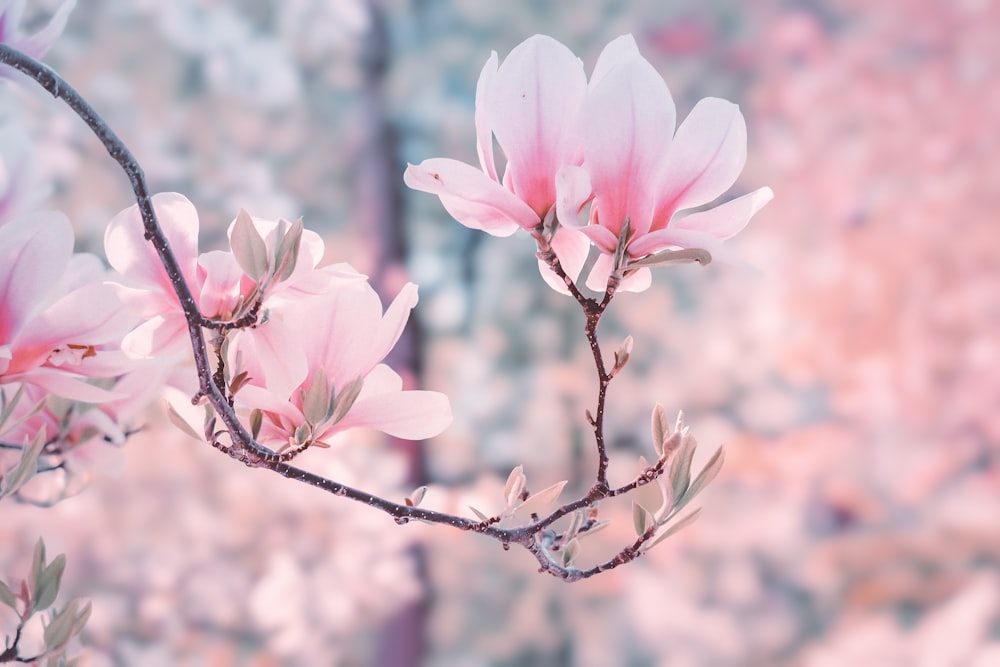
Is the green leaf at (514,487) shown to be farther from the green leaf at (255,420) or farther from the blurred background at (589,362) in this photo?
the blurred background at (589,362)

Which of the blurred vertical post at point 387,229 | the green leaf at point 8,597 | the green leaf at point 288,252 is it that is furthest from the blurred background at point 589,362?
the green leaf at point 288,252

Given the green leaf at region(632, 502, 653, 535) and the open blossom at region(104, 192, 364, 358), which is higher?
the open blossom at region(104, 192, 364, 358)

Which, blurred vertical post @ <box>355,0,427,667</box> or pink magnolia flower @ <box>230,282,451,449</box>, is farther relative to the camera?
blurred vertical post @ <box>355,0,427,667</box>

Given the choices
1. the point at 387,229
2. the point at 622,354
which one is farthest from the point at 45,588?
the point at 387,229

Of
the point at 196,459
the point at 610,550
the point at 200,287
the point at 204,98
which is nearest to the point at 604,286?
the point at 200,287

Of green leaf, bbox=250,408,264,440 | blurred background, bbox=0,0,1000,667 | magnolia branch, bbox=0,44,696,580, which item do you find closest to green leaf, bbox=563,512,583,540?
magnolia branch, bbox=0,44,696,580

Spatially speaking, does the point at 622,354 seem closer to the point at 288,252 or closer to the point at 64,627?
the point at 288,252

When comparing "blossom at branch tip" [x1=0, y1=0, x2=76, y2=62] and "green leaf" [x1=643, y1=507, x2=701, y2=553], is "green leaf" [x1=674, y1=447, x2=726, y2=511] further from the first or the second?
"blossom at branch tip" [x1=0, y1=0, x2=76, y2=62]
